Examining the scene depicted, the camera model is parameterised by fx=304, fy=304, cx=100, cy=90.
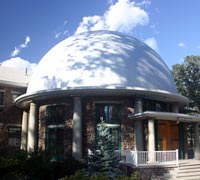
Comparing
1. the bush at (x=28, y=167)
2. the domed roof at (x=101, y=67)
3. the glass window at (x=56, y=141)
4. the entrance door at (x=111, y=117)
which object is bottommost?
the bush at (x=28, y=167)

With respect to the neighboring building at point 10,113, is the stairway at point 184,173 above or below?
below

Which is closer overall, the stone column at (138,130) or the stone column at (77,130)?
the stone column at (77,130)

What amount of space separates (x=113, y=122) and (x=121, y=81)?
8.63 feet

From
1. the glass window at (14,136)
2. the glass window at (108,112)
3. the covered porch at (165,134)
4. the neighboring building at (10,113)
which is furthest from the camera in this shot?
the glass window at (14,136)

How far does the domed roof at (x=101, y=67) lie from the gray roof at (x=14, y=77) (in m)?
4.76

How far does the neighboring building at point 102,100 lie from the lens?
1858 centimetres

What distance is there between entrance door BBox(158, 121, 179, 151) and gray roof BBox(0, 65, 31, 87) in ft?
42.3

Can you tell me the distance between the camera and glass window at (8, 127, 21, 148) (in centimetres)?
2524

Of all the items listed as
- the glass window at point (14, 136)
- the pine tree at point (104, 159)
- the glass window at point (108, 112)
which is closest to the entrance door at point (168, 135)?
the glass window at point (108, 112)

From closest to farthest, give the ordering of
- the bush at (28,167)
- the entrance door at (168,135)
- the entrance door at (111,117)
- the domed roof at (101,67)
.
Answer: the bush at (28,167)
the domed roof at (101,67)
the entrance door at (111,117)
the entrance door at (168,135)

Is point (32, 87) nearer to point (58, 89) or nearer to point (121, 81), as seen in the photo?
point (58, 89)

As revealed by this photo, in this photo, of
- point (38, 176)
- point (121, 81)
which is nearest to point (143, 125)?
point (121, 81)

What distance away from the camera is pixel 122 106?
63.5 ft

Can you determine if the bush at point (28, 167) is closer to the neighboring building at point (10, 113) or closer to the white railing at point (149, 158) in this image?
the white railing at point (149, 158)
